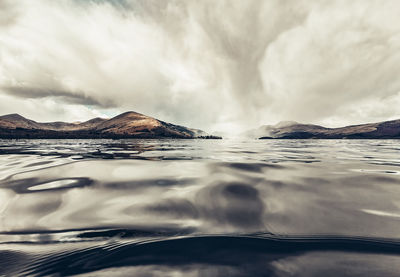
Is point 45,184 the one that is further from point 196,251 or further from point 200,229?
point 196,251

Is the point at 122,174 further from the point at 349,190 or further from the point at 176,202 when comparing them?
the point at 349,190

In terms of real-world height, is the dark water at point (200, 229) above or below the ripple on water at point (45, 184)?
below

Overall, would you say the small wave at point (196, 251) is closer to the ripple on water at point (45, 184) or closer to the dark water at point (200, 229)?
the dark water at point (200, 229)

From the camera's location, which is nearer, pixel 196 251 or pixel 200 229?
pixel 196 251

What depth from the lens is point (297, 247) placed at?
307cm

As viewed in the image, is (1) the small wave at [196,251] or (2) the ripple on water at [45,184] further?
(2) the ripple on water at [45,184]

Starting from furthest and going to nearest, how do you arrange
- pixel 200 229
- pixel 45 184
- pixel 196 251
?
pixel 45 184 → pixel 200 229 → pixel 196 251

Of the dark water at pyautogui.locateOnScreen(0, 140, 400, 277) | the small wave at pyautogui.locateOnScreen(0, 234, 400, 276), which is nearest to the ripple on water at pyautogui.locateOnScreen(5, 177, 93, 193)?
the dark water at pyautogui.locateOnScreen(0, 140, 400, 277)

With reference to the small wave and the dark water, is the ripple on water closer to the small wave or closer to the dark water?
the dark water

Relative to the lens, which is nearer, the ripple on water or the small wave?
the small wave

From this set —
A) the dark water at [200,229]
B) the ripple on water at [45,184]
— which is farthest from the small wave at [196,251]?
the ripple on water at [45,184]

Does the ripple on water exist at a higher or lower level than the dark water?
higher

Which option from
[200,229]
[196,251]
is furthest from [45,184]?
[196,251]

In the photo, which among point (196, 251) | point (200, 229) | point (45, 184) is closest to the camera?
point (196, 251)
